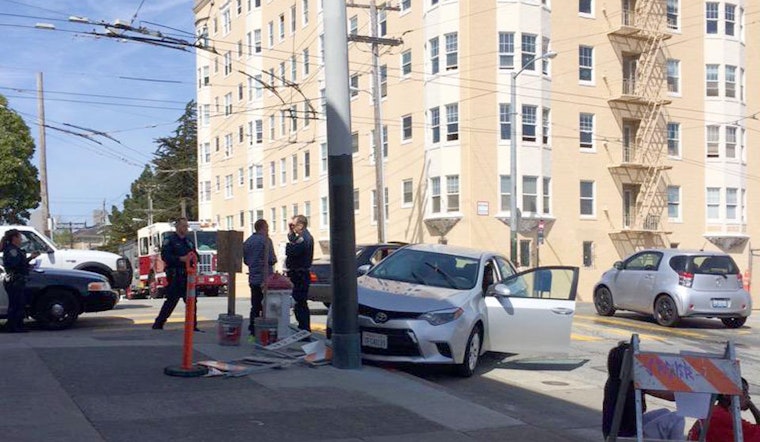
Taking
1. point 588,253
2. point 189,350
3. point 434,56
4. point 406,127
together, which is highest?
point 434,56

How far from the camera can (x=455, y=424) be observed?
25.4 feet

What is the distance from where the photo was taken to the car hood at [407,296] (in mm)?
10438

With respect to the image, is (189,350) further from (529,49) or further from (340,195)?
(529,49)

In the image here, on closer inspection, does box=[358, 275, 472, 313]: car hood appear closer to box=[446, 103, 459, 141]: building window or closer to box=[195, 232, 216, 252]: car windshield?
box=[195, 232, 216, 252]: car windshield

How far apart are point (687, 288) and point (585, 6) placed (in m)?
24.2

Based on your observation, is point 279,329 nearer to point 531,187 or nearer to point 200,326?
point 200,326

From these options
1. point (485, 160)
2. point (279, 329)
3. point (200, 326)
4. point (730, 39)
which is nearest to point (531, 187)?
point (485, 160)

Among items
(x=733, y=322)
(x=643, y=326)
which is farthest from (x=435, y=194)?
(x=643, y=326)

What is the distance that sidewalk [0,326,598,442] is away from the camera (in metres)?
6.93

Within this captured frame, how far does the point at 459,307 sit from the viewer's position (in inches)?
413

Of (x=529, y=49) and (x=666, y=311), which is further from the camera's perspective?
(x=529, y=49)

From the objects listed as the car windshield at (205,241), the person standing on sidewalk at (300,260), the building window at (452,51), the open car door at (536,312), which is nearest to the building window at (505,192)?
the building window at (452,51)

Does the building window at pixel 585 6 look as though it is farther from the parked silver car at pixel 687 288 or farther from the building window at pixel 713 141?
the parked silver car at pixel 687 288

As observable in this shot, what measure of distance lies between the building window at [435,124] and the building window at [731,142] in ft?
50.0
